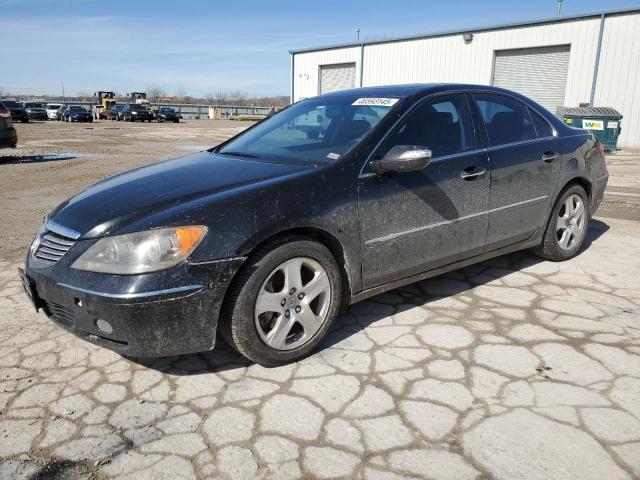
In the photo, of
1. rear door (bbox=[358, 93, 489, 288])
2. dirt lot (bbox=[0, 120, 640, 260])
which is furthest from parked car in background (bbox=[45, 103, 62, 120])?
rear door (bbox=[358, 93, 489, 288])

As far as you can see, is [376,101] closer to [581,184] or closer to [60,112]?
[581,184]

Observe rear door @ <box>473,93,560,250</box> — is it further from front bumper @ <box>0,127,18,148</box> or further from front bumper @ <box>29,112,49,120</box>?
front bumper @ <box>29,112,49,120</box>

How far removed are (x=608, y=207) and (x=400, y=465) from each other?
22.1 feet

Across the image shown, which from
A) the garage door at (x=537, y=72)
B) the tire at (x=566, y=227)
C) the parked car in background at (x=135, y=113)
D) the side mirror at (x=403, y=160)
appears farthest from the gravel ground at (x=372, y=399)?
the parked car in background at (x=135, y=113)

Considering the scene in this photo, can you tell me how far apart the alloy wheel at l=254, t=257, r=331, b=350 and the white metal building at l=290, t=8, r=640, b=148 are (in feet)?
64.6

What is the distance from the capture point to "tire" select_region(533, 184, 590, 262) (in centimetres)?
460

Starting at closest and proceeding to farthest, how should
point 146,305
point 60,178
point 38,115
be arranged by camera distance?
point 146,305 → point 60,178 → point 38,115

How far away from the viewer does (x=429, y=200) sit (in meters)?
3.47

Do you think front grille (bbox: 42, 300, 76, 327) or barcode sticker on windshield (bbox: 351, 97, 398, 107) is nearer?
front grille (bbox: 42, 300, 76, 327)

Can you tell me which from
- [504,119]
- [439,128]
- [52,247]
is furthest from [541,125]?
[52,247]

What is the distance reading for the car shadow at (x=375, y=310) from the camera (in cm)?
306

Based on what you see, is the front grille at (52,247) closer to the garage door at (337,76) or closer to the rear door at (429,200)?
the rear door at (429,200)

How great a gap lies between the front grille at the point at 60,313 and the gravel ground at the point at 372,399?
13.8 inches

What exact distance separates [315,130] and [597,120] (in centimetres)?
1495
